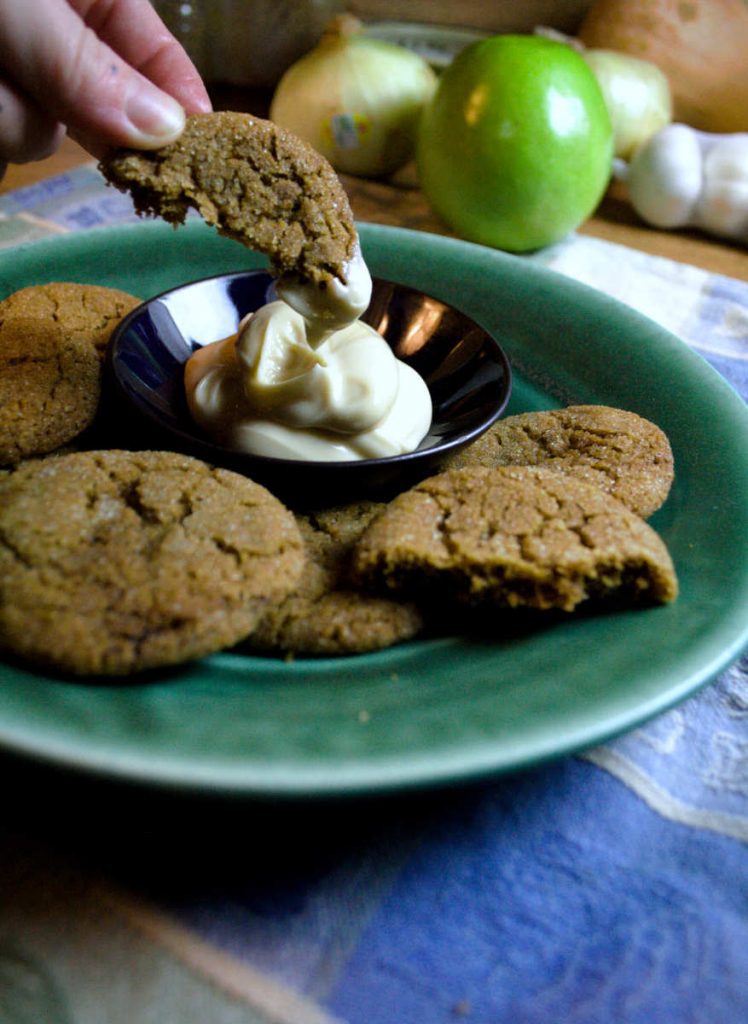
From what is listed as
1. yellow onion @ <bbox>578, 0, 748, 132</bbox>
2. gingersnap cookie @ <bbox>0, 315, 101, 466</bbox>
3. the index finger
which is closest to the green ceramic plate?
gingersnap cookie @ <bbox>0, 315, 101, 466</bbox>

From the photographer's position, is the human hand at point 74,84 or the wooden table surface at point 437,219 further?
the wooden table surface at point 437,219

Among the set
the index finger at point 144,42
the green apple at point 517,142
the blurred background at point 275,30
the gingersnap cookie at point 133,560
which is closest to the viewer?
the gingersnap cookie at point 133,560

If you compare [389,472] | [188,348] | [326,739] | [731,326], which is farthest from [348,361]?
[731,326]

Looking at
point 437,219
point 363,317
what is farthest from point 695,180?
point 363,317

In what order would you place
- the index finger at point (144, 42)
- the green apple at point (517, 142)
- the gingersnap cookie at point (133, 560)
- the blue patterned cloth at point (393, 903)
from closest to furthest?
the blue patterned cloth at point (393, 903)
the gingersnap cookie at point (133, 560)
the index finger at point (144, 42)
the green apple at point (517, 142)

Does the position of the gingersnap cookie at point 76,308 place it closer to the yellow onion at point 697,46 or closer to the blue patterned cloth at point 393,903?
the blue patterned cloth at point 393,903

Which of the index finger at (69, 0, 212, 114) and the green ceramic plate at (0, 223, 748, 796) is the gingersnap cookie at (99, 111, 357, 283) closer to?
the index finger at (69, 0, 212, 114)

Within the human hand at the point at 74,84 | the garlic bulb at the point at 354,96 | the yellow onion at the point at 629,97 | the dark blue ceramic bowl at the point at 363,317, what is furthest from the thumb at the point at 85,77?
the yellow onion at the point at 629,97
